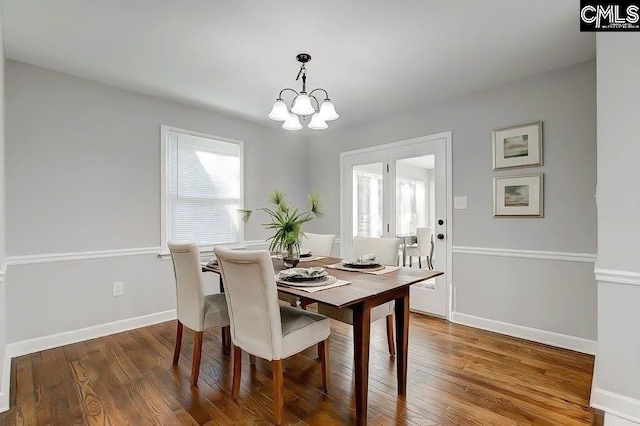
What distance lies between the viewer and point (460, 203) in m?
3.40

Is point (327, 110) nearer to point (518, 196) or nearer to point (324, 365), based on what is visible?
point (324, 365)

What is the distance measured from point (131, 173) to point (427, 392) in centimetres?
326

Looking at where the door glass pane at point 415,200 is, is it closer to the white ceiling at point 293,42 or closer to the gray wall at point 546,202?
the gray wall at point 546,202

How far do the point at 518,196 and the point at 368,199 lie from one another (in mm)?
1780

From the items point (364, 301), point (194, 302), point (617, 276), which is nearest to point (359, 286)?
point (364, 301)

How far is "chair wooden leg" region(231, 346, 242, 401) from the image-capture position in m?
1.95

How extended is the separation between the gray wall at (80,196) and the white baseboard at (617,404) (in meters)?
3.67

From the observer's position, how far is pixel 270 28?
84.5 inches

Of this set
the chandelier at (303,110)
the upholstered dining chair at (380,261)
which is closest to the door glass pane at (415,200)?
the upholstered dining chair at (380,261)

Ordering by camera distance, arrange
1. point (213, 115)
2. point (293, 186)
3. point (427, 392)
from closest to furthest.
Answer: point (427, 392) → point (213, 115) → point (293, 186)

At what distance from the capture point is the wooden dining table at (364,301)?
169 centimetres

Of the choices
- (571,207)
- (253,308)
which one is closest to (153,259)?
(253,308)

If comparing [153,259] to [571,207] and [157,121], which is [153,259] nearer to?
[157,121]

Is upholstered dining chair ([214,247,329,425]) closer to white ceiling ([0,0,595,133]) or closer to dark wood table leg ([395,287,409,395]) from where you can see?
dark wood table leg ([395,287,409,395])
